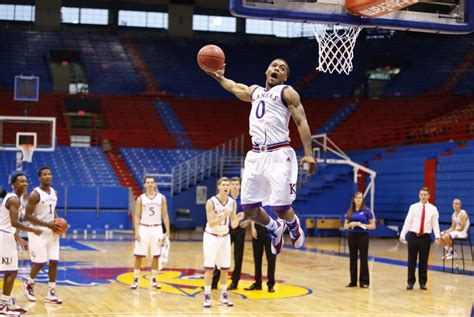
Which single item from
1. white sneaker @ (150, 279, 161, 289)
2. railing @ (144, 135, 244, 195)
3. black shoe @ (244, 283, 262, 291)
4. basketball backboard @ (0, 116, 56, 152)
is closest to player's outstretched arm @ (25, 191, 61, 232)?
white sneaker @ (150, 279, 161, 289)

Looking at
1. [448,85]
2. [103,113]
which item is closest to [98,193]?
[103,113]

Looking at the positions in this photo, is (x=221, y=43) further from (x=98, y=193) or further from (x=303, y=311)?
(x=303, y=311)

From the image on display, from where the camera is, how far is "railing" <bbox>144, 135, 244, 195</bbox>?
89.1 ft

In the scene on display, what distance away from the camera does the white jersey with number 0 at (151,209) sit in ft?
37.4

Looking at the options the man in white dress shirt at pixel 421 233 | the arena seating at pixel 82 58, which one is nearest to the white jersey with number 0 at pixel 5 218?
the man in white dress shirt at pixel 421 233

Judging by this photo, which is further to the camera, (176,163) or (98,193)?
(176,163)

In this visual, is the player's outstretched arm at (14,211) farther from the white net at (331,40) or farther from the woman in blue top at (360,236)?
the woman in blue top at (360,236)

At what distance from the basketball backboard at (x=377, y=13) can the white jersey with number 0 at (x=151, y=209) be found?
4668 mm

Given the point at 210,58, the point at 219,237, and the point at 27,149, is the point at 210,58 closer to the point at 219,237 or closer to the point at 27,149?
the point at 219,237

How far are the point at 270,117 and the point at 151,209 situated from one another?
17.8ft

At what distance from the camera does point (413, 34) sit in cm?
3509

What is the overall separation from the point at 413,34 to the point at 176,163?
1417cm

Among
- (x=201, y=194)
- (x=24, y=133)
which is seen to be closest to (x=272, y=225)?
(x=24, y=133)

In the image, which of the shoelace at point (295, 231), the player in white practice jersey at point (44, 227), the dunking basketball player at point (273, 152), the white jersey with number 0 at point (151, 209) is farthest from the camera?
the white jersey with number 0 at point (151, 209)
